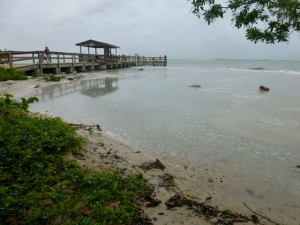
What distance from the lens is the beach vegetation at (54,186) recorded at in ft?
11.7

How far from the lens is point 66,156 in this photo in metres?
5.31

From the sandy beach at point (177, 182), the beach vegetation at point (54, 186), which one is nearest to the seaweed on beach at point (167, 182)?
the sandy beach at point (177, 182)

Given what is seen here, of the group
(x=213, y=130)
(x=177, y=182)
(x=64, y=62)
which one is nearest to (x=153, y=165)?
(x=177, y=182)

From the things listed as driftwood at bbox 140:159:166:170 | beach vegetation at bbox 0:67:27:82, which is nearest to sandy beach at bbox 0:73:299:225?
driftwood at bbox 140:159:166:170

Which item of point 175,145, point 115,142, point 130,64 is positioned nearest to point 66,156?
point 115,142

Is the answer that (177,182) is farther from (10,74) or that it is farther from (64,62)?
(64,62)

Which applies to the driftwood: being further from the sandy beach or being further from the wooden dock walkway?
the wooden dock walkway

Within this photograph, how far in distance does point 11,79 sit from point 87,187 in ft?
56.1

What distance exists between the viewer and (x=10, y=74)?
18.9 meters

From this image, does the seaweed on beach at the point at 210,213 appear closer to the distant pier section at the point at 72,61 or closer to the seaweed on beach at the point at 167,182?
the seaweed on beach at the point at 167,182

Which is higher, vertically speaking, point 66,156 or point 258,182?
point 66,156

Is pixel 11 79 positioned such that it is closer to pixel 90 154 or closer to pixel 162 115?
pixel 162 115

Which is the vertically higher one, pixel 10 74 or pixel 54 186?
pixel 10 74

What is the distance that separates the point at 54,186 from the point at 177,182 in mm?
2175
